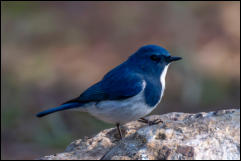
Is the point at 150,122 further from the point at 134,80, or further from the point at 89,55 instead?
the point at 89,55

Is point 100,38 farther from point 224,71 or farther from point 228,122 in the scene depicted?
point 228,122

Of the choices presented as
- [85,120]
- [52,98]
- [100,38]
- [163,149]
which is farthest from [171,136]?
[100,38]

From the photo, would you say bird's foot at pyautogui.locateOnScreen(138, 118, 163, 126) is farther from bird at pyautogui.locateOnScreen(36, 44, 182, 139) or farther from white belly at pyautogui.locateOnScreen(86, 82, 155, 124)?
white belly at pyautogui.locateOnScreen(86, 82, 155, 124)

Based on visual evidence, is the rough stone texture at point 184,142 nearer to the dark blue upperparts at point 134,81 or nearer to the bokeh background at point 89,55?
the dark blue upperparts at point 134,81

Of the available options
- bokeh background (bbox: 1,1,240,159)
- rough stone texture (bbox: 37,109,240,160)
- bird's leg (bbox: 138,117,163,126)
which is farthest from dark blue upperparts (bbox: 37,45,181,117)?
bokeh background (bbox: 1,1,240,159)

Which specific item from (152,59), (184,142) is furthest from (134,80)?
(184,142)


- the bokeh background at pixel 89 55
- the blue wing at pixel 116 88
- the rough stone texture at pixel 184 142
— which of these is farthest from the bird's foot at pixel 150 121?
the bokeh background at pixel 89 55
